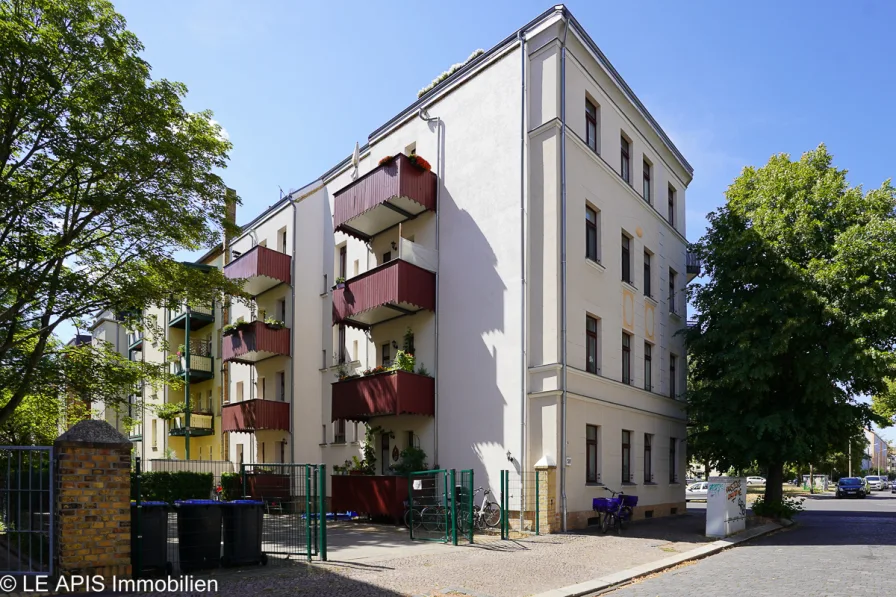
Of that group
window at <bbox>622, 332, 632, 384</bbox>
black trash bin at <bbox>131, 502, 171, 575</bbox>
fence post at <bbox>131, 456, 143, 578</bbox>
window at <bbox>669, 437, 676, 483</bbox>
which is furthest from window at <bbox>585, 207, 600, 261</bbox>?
fence post at <bbox>131, 456, 143, 578</bbox>

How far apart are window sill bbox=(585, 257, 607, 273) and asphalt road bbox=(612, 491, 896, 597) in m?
7.71

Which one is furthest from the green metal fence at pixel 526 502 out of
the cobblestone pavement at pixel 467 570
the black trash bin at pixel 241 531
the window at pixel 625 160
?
the window at pixel 625 160

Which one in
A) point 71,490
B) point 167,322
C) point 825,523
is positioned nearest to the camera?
point 71,490

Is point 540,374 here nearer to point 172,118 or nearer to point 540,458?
point 540,458

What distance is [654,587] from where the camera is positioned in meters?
10.4

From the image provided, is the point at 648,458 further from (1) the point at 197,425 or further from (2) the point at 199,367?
(2) the point at 199,367

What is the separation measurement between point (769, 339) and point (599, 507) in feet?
26.8

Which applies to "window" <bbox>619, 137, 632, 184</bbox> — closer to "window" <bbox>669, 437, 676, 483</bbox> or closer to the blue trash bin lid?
"window" <bbox>669, 437, 676, 483</bbox>

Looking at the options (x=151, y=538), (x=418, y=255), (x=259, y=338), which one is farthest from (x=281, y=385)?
(x=151, y=538)

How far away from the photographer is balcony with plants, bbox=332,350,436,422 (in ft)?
63.4

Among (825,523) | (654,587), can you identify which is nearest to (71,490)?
(654,587)

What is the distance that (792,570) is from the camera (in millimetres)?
11656

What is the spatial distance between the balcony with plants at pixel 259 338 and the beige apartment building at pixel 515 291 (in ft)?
0.61

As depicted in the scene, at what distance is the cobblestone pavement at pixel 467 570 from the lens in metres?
9.61
